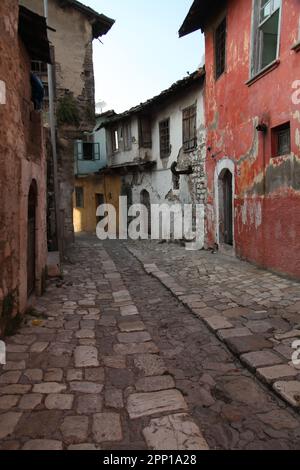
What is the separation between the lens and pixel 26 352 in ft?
12.3

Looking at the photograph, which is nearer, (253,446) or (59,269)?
(253,446)

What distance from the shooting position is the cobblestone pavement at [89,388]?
2.41 meters

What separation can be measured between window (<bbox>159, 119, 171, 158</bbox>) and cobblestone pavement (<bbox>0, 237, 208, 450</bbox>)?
1066 centimetres

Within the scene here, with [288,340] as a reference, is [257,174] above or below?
above

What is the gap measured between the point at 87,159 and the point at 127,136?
4.75 meters

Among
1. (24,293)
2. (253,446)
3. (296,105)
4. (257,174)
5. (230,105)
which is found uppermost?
(230,105)

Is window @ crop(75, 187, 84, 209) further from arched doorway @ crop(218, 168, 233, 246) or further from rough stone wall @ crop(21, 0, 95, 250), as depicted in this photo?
arched doorway @ crop(218, 168, 233, 246)

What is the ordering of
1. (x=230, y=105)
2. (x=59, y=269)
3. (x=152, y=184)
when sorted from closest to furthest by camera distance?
(x=59, y=269)
(x=230, y=105)
(x=152, y=184)

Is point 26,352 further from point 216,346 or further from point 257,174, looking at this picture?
point 257,174

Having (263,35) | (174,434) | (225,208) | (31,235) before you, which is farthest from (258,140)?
(174,434)

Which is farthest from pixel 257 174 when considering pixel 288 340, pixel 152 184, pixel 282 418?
pixel 152 184

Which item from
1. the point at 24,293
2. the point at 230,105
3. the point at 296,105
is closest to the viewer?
the point at 24,293

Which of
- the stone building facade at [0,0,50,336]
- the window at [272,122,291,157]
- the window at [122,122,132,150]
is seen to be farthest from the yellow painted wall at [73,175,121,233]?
the stone building facade at [0,0,50,336]

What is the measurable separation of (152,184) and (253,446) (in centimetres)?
1415
